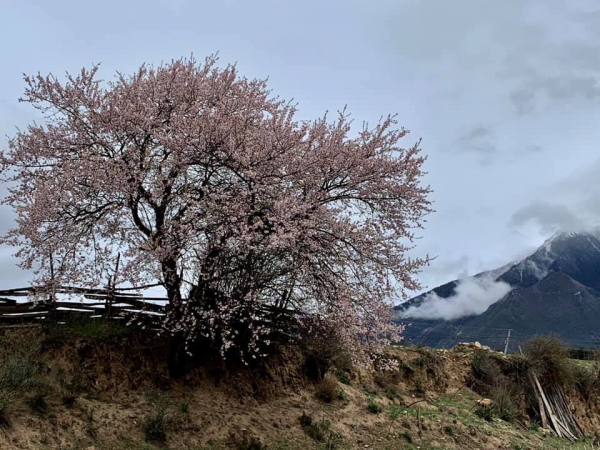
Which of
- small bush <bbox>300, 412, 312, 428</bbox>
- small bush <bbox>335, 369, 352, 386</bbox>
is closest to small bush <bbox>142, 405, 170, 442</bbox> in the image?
small bush <bbox>300, 412, 312, 428</bbox>

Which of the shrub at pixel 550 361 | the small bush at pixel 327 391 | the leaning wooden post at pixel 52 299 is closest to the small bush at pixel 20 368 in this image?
the leaning wooden post at pixel 52 299

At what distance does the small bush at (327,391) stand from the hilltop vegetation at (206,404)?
0.05 meters

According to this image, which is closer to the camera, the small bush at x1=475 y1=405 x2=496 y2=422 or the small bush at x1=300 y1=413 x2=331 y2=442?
the small bush at x1=300 y1=413 x2=331 y2=442

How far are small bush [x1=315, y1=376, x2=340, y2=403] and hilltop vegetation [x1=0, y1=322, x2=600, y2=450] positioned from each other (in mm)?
45

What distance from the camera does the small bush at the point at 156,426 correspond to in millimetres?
10398

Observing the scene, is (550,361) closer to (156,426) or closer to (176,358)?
(176,358)

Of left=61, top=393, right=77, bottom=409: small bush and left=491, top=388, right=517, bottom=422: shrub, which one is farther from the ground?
left=61, top=393, right=77, bottom=409: small bush

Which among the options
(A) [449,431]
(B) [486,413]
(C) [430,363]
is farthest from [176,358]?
(C) [430,363]

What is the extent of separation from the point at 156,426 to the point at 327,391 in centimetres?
567

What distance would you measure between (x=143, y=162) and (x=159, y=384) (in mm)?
5675

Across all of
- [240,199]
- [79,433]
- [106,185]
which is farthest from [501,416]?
[106,185]

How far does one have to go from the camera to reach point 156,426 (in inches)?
412

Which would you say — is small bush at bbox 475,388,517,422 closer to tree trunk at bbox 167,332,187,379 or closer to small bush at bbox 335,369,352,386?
small bush at bbox 335,369,352,386

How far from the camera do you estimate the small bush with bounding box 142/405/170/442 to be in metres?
10.4
